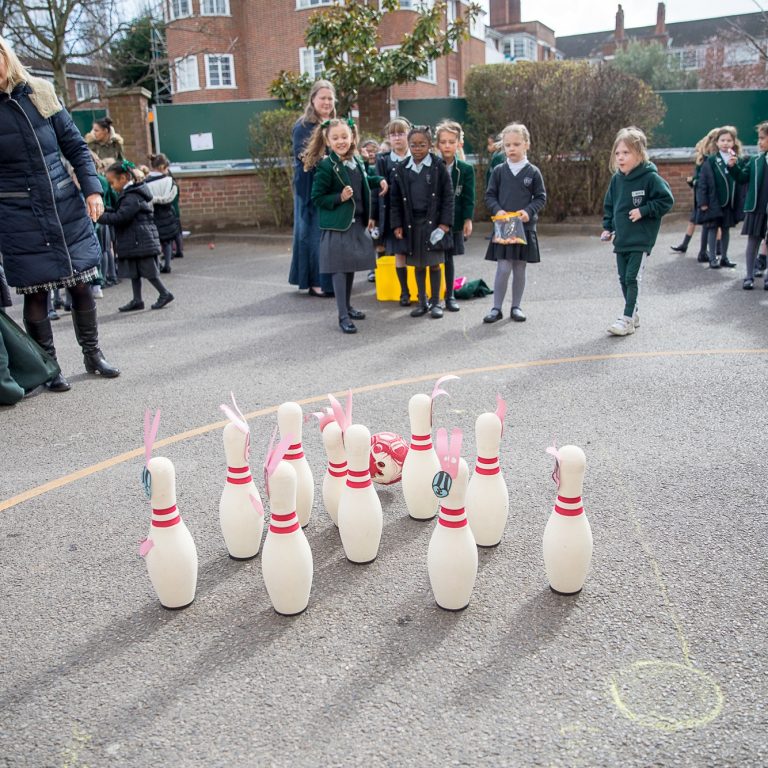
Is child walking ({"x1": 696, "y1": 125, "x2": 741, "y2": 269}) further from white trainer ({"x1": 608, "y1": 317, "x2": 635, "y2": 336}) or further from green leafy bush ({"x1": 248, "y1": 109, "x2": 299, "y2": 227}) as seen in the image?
green leafy bush ({"x1": 248, "y1": 109, "x2": 299, "y2": 227})

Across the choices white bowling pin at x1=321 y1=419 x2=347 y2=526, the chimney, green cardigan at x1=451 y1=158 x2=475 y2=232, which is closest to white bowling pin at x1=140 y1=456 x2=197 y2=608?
white bowling pin at x1=321 y1=419 x2=347 y2=526

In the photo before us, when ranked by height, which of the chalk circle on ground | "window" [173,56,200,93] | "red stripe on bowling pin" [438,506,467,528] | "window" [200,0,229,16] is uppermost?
"window" [200,0,229,16]

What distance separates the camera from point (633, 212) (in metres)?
6.95

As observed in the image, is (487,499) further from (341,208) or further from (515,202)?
(515,202)

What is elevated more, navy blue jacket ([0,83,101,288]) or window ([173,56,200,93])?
window ([173,56,200,93])

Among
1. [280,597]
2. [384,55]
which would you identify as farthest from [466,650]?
[384,55]

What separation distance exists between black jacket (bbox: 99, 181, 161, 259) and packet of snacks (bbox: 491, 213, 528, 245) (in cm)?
402

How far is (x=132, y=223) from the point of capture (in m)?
8.98

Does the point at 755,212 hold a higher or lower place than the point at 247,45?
lower

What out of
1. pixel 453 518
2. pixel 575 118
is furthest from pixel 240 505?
pixel 575 118

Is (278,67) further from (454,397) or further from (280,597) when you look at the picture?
(280,597)

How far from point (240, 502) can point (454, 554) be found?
95 cm

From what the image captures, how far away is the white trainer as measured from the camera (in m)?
7.22

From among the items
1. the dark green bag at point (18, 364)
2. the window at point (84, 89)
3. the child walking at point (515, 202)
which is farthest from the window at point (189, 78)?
the dark green bag at point (18, 364)
